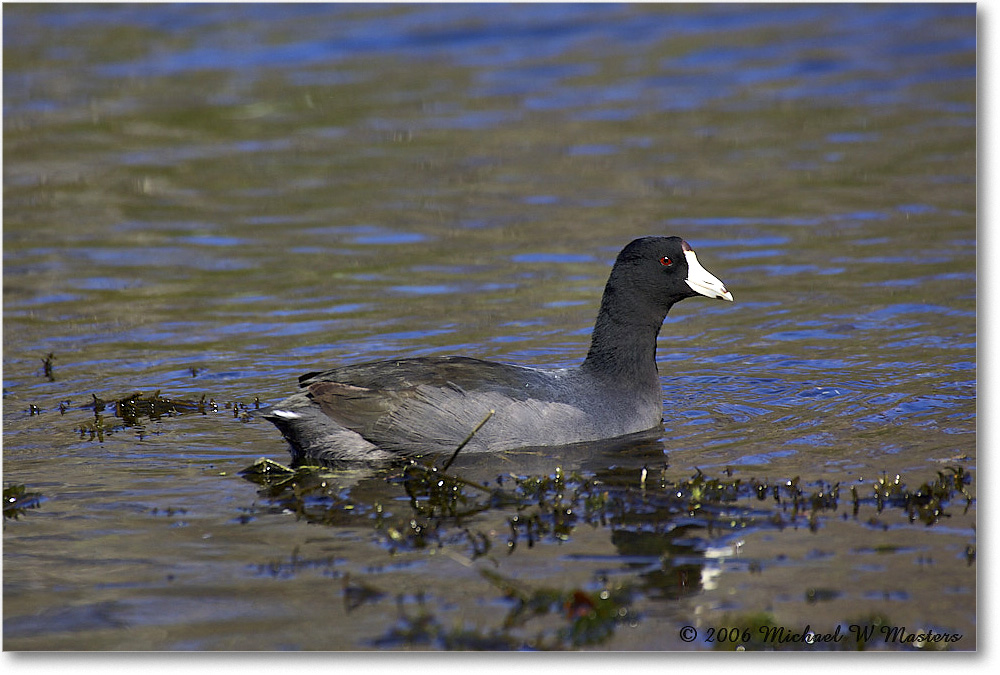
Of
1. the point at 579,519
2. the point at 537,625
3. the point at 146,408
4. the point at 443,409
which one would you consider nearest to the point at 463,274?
the point at 146,408

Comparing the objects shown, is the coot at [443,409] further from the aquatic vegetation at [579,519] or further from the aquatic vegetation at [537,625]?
the aquatic vegetation at [537,625]

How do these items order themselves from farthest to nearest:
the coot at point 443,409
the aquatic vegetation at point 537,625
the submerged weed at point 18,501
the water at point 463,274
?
the coot at point 443,409 → the submerged weed at point 18,501 → the water at point 463,274 → the aquatic vegetation at point 537,625

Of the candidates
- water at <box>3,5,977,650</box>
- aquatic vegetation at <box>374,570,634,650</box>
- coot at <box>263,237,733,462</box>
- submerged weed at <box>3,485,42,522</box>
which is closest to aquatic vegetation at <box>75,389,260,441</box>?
water at <box>3,5,977,650</box>

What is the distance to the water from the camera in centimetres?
545

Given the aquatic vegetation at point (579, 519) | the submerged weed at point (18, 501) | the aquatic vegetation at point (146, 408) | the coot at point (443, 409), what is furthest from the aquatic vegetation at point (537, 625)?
the aquatic vegetation at point (146, 408)

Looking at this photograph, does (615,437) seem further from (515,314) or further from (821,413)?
(515,314)

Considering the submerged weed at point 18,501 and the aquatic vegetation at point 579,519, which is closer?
the aquatic vegetation at point 579,519

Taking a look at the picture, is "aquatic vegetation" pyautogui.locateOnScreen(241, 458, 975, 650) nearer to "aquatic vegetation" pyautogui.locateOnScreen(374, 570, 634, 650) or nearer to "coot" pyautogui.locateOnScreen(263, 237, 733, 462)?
"aquatic vegetation" pyautogui.locateOnScreen(374, 570, 634, 650)

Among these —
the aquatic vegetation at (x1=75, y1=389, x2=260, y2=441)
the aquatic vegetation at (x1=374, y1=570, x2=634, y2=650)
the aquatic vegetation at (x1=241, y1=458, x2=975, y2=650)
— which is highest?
the aquatic vegetation at (x1=75, y1=389, x2=260, y2=441)

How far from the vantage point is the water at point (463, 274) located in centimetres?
545

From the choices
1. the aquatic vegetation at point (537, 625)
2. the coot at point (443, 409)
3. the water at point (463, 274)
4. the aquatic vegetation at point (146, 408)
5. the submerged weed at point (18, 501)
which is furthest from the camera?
the aquatic vegetation at point (146, 408)

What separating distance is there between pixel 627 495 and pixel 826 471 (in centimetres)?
111

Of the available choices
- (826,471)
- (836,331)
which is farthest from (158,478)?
(836,331)

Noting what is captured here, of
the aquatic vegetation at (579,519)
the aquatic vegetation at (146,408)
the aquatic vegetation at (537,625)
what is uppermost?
the aquatic vegetation at (146,408)
